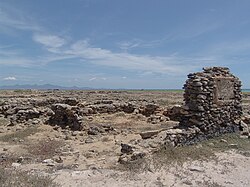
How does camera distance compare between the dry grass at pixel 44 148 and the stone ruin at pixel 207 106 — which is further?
the stone ruin at pixel 207 106

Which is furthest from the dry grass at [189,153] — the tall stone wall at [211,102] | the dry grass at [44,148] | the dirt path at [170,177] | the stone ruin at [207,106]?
the dry grass at [44,148]

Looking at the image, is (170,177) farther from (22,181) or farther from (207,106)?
(207,106)

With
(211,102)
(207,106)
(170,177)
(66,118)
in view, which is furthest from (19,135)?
(211,102)

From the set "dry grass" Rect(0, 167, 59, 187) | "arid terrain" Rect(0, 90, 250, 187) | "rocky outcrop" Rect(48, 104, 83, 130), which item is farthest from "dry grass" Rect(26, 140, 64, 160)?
"dry grass" Rect(0, 167, 59, 187)

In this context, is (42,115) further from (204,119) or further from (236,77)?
(236,77)

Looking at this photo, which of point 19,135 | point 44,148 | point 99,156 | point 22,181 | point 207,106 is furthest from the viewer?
point 19,135

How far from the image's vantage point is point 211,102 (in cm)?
1166

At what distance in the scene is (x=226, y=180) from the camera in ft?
23.7

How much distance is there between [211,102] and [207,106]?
1.00 feet

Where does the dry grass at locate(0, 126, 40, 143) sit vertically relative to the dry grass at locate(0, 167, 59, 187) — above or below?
below

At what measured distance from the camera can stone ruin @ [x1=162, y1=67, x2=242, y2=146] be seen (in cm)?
1131

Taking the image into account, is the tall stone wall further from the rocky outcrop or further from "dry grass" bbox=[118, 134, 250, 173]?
the rocky outcrop

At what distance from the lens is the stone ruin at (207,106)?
1131 cm

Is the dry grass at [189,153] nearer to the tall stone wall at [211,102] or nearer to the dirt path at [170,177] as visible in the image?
the dirt path at [170,177]
